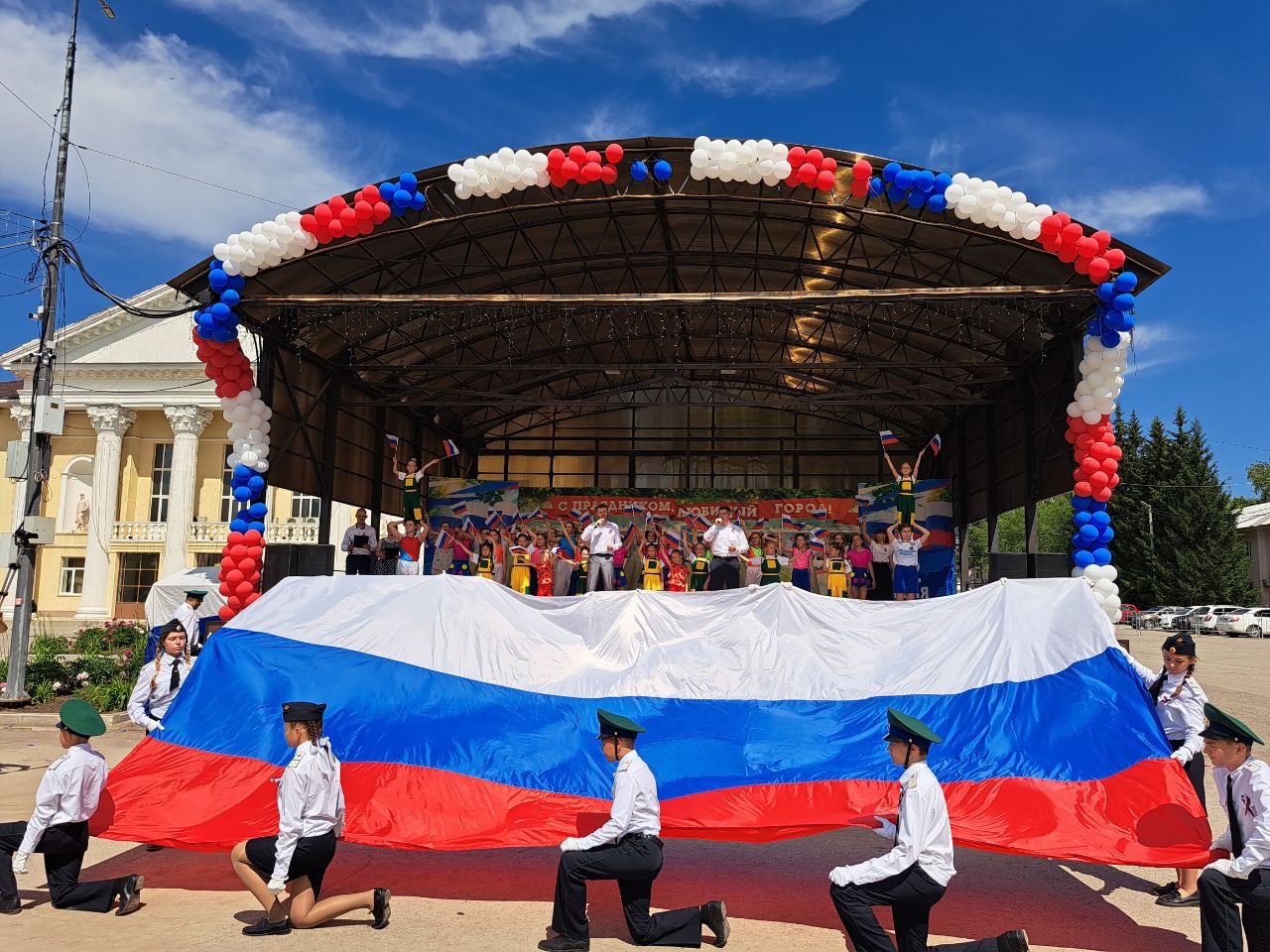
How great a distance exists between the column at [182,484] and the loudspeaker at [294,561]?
79.9 feet

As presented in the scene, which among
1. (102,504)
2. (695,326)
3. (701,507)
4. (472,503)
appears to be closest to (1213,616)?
(701,507)

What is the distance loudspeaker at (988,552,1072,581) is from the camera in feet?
45.0

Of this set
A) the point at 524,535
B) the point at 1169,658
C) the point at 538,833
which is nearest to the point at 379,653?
the point at 538,833

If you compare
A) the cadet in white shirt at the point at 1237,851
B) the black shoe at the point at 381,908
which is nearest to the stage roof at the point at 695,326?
the cadet in white shirt at the point at 1237,851

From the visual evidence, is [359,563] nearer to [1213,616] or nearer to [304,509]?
[304,509]

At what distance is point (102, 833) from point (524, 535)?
1289 cm

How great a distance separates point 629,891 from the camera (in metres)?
6.23

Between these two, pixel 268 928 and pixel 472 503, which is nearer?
pixel 268 928

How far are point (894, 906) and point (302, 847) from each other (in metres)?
3.85

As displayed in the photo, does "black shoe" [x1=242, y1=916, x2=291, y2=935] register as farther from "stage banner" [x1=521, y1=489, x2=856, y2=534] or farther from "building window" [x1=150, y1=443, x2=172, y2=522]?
"building window" [x1=150, y1=443, x2=172, y2=522]

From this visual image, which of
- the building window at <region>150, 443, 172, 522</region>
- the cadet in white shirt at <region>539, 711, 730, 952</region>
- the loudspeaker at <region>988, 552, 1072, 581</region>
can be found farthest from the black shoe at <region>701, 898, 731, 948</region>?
the building window at <region>150, 443, 172, 522</region>

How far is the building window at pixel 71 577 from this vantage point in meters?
39.6

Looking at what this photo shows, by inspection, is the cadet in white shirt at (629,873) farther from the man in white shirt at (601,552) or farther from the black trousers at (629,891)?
the man in white shirt at (601,552)

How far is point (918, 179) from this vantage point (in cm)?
1323
